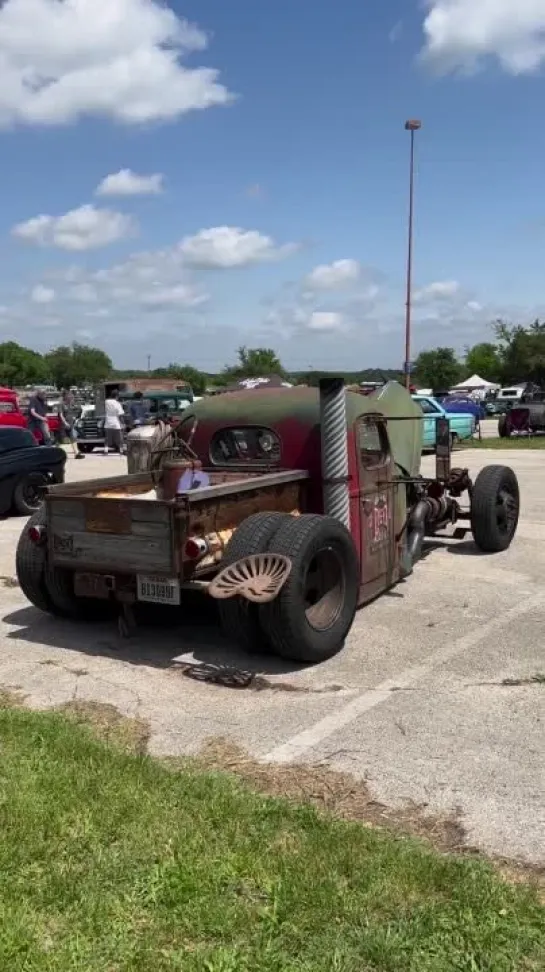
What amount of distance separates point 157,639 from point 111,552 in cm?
94

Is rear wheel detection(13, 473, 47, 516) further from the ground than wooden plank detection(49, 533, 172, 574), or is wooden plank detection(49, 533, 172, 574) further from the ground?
wooden plank detection(49, 533, 172, 574)

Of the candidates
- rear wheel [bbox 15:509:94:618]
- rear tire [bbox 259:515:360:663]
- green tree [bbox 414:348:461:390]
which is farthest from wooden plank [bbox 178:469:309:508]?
green tree [bbox 414:348:461:390]

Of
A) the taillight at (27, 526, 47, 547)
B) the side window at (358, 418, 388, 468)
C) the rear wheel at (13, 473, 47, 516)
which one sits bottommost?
the rear wheel at (13, 473, 47, 516)

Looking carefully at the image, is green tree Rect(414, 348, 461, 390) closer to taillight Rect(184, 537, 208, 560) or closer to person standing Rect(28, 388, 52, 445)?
person standing Rect(28, 388, 52, 445)

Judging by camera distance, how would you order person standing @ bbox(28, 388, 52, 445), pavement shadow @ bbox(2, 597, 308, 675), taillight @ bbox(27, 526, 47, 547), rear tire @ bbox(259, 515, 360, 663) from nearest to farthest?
rear tire @ bbox(259, 515, 360, 663), pavement shadow @ bbox(2, 597, 308, 675), taillight @ bbox(27, 526, 47, 547), person standing @ bbox(28, 388, 52, 445)

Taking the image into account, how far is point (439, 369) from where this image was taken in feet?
313

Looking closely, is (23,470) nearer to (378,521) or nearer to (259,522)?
(378,521)

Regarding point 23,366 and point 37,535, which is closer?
point 37,535

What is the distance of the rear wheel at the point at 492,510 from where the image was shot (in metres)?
9.16

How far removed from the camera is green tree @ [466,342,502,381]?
97.3 metres

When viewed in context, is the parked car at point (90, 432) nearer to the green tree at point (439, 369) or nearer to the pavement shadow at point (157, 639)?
the pavement shadow at point (157, 639)

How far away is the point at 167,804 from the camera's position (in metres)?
3.70

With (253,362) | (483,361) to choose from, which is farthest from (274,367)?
(483,361)

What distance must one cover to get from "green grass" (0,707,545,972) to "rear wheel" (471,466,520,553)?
578 cm
